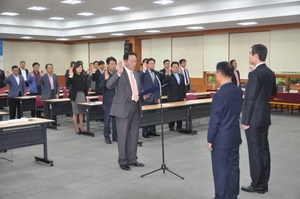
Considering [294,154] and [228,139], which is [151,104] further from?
[228,139]

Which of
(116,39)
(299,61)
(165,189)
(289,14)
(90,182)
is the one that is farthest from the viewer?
(116,39)

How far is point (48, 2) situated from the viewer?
1133 cm

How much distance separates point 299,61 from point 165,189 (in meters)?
9.53

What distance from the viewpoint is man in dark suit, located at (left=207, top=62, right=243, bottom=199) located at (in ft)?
10.8

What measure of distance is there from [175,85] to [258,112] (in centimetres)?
441

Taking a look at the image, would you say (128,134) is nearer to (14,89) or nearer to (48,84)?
(48,84)

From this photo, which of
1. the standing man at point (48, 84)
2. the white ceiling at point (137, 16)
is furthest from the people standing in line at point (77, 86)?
the white ceiling at point (137, 16)

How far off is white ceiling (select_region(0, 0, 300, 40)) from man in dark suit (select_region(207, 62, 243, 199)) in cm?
771

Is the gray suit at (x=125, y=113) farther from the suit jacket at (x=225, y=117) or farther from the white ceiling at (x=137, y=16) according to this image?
the white ceiling at (x=137, y=16)

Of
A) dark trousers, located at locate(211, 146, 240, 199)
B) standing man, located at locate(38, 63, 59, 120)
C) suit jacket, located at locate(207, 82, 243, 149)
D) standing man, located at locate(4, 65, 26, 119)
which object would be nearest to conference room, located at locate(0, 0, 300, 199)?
standing man, located at locate(38, 63, 59, 120)

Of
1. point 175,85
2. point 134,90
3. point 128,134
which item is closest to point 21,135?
point 128,134

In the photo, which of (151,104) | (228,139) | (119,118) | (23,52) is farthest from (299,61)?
(23,52)

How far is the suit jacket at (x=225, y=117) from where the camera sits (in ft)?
10.7

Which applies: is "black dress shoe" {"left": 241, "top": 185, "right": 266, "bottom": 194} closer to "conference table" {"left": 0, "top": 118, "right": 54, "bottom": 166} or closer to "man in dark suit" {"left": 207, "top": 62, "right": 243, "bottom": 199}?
"man in dark suit" {"left": 207, "top": 62, "right": 243, "bottom": 199}
